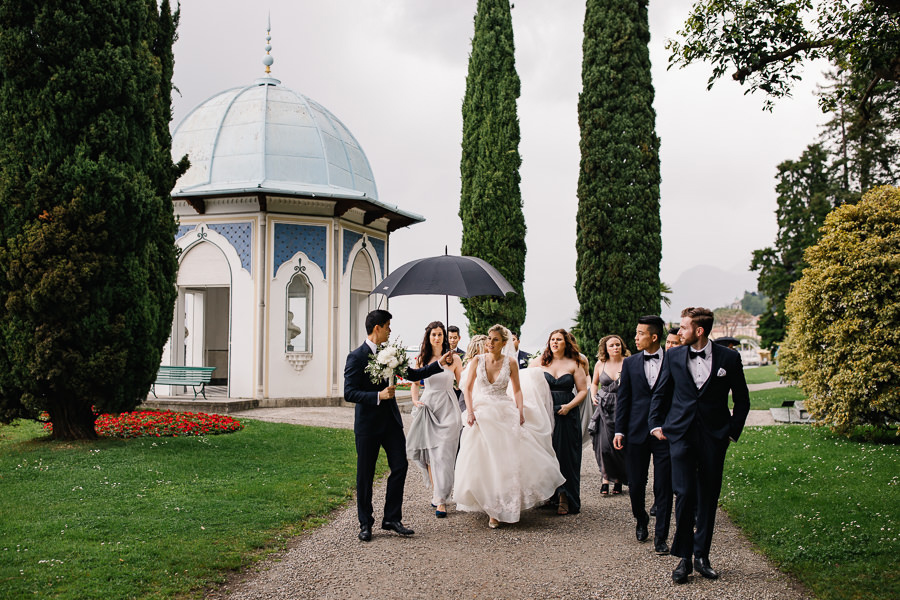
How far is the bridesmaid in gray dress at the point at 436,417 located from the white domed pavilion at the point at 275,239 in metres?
10.9

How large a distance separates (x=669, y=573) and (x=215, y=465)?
6403 millimetres

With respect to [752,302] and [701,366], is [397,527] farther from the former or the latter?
[752,302]

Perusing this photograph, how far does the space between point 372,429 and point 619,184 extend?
15.0 meters

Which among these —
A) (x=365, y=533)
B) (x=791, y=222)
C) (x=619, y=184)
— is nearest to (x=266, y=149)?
(x=619, y=184)

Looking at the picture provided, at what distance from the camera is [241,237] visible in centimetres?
1866

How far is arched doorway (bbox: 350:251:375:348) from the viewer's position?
795 inches

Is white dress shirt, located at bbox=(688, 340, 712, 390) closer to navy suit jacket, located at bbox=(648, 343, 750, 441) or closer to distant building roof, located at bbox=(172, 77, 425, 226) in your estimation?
navy suit jacket, located at bbox=(648, 343, 750, 441)

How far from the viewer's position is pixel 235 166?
1923 cm

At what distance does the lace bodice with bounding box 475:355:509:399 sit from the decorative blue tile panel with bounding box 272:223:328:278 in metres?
12.3

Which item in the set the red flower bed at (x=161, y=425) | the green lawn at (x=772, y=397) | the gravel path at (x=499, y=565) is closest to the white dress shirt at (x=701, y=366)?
the gravel path at (x=499, y=565)

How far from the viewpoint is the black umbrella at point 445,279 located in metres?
9.11

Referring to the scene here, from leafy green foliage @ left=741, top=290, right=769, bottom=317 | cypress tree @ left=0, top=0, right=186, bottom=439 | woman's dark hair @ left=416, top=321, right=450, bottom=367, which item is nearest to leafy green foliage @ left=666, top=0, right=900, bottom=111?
woman's dark hair @ left=416, top=321, right=450, bottom=367

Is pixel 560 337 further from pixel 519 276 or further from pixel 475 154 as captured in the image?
pixel 475 154

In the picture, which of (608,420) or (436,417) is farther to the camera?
(608,420)
